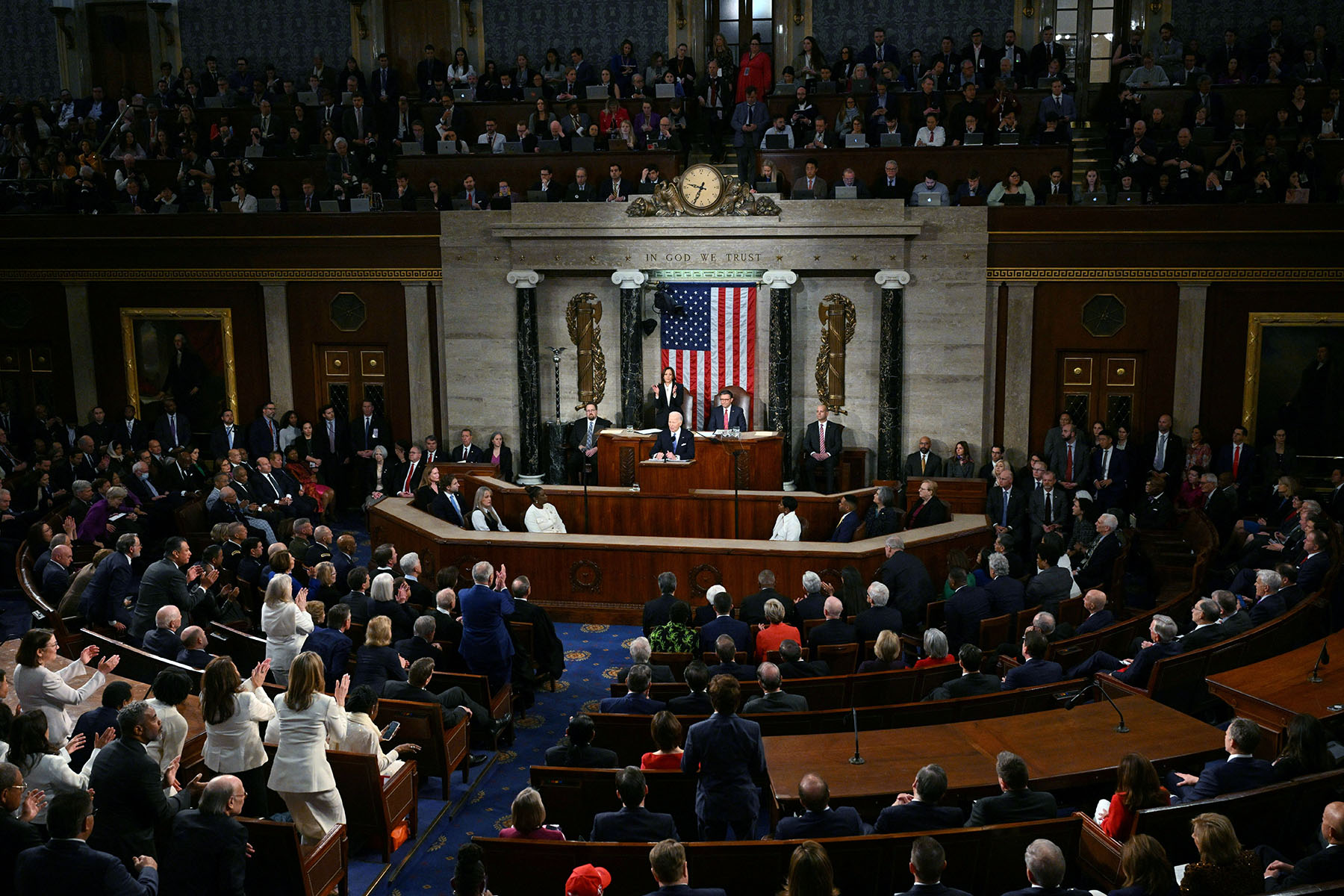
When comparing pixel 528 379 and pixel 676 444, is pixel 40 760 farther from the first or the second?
pixel 528 379

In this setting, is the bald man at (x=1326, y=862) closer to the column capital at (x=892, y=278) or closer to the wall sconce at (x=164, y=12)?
the column capital at (x=892, y=278)

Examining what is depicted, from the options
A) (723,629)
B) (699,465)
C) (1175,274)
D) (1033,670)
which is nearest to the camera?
(1033,670)

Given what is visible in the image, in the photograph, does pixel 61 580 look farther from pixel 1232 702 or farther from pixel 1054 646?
pixel 1232 702

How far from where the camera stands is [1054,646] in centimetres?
862

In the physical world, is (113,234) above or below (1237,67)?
below

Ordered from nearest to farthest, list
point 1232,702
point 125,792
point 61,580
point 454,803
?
point 125,792 → point 1232,702 → point 454,803 → point 61,580

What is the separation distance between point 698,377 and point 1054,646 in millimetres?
8317

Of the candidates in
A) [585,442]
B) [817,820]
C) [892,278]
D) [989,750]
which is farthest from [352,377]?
[817,820]

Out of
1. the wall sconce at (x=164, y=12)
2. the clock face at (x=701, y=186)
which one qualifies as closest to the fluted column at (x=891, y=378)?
the clock face at (x=701, y=186)

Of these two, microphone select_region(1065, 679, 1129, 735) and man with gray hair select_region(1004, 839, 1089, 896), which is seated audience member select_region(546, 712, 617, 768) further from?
microphone select_region(1065, 679, 1129, 735)

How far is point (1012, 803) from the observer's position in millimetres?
5625

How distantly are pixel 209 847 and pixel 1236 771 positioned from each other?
16.8ft

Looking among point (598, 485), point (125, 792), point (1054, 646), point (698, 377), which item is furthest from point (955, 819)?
point (698, 377)

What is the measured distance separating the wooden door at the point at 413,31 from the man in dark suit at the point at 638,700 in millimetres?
15687
